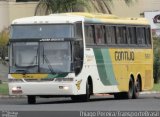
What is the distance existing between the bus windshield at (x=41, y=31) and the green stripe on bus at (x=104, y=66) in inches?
78.0

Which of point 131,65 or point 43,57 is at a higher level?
point 43,57

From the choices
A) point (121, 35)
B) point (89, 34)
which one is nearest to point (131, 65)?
point (121, 35)

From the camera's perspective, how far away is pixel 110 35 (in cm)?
3095

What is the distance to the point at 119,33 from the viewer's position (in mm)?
31703

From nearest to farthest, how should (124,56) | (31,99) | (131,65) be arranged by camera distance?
(31,99) < (124,56) < (131,65)

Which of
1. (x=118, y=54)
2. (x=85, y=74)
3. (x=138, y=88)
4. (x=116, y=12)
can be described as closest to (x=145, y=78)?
(x=138, y=88)

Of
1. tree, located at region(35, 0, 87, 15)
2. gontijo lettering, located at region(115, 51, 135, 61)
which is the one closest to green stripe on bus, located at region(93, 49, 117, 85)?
gontijo lettering, located at region(115, 51, 135, 61)

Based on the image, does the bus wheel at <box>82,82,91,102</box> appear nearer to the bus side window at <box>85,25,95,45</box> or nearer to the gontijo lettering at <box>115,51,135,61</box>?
the bus side window at <box>85,25,95,45</box>

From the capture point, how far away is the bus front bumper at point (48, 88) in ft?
90.7

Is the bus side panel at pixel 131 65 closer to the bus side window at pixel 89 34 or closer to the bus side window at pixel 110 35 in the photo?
the bus side window at pixel 110 35

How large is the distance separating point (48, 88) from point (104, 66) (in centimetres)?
345

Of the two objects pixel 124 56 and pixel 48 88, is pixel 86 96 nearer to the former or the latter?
pixel 48 88

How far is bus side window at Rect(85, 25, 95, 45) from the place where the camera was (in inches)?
1138

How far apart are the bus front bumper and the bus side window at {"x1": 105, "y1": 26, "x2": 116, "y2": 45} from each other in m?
3.69
